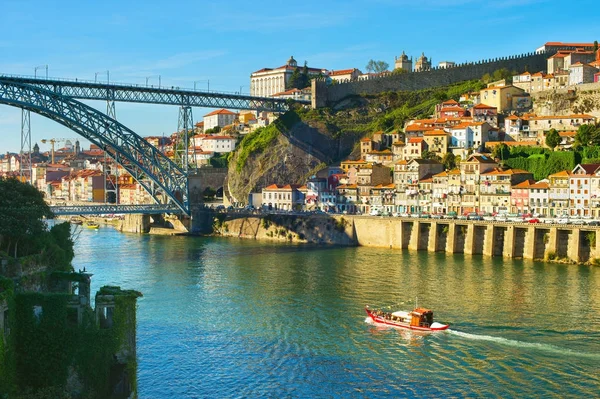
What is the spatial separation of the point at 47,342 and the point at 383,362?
10.9m

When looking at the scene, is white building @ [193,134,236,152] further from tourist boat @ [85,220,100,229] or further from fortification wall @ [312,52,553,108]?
tourist boat @ [85,220,100,229]

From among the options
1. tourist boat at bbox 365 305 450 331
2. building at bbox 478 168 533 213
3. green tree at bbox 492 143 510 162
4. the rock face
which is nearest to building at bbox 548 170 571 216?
building at bbox 478 168 533 213

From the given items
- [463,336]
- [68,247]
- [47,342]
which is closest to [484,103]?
[463,336]

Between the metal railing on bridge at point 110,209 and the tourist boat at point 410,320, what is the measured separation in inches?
1314

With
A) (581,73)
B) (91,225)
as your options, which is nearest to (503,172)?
(581,73)

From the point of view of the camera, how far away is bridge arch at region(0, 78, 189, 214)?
5409 centimetres

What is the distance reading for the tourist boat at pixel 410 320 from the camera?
28828mm

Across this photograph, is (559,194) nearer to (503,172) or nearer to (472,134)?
(503,172)

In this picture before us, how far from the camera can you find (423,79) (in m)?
87.5

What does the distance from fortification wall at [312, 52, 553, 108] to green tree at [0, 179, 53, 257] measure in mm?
58719

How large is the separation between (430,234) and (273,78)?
62059 millimetres

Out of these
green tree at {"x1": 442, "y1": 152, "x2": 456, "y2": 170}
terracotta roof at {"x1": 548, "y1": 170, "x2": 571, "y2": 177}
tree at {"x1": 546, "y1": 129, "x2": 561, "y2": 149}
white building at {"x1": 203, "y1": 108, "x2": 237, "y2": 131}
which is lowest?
terracotta roof at {"x1": 548, "y1": 170, "x2": 571, "y2": 177}

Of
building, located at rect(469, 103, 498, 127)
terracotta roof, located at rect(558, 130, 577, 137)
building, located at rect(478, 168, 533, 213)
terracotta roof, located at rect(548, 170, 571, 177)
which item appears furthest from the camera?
building, located at rect(469, 103, 498, 127)

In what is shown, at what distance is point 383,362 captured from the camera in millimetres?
24797
